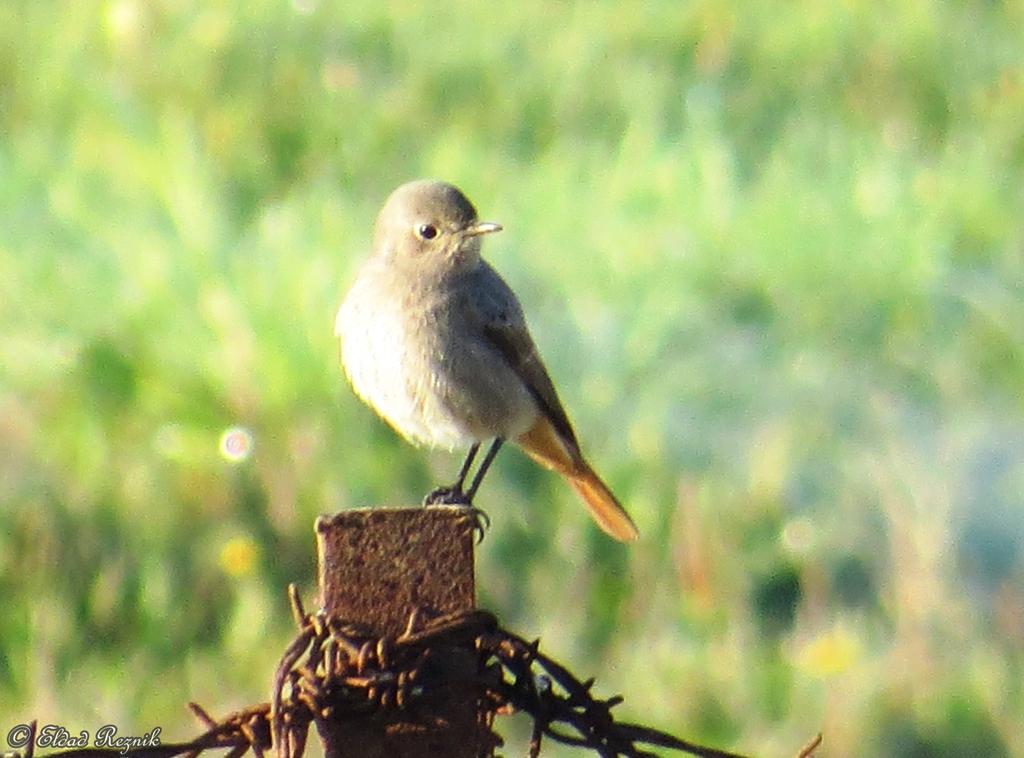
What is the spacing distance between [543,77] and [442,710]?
30.1ft

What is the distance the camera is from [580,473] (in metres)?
6.17

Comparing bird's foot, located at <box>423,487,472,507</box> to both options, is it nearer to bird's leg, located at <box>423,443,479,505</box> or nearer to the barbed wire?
bird's leg, located at <box>423,443,479,505</box>

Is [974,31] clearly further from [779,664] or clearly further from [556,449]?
[556,449]

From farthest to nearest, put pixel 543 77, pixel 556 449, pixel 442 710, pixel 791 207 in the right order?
1. pixel 543 77
2. pixel 791 207
3. pixel 556 449
4. pixel 442 710

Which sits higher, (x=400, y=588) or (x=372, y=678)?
(x=400, y=588)

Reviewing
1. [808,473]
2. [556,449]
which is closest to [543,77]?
[808,473]

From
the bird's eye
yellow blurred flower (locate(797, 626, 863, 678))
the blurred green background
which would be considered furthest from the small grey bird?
yellow blurred flower (locate(797, 626, 863, 678))

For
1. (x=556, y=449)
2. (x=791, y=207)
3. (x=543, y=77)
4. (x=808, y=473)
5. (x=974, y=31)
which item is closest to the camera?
(x=556, y=449)

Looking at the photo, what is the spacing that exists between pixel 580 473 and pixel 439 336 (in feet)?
3.01

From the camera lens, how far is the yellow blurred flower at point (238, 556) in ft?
26.1

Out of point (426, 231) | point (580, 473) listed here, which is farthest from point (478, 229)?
point (580, 473)

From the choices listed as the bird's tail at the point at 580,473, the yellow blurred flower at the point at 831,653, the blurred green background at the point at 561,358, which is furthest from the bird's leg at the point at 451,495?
the yellow blurred flower at the point at 831,653

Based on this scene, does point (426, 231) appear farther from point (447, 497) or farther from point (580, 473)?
point (580, 473)

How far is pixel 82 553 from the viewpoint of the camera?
26.1ft
